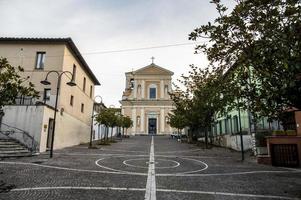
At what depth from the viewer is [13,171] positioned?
9367 millimetres

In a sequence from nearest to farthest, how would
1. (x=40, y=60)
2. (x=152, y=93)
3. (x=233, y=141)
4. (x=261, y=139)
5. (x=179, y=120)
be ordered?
(x=261, y=139), (x=40, y=60), (x=233, y=141), (x=179, y=120), (x=152, y=93)

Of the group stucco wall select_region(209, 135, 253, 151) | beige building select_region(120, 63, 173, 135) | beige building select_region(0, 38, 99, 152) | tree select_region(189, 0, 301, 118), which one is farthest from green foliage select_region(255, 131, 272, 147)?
beige building select_region(120, 63, 173, 135)

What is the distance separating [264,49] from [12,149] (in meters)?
14.9

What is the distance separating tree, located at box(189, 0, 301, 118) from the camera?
229 inches

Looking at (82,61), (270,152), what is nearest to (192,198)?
(270,152)

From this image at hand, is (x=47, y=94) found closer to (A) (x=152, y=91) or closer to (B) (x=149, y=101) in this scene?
(B) (x=149, y=101)

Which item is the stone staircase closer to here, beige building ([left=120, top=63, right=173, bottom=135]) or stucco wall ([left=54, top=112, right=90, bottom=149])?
stucco wall ([left=54, top=112, right=90, bottom=149])

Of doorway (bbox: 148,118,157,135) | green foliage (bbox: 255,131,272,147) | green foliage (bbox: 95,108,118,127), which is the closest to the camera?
green foliage (bbox: 255,131,272,147)

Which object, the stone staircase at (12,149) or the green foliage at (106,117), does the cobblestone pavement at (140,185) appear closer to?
the stone staircase at (12,149)

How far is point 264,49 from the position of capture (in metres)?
6.28

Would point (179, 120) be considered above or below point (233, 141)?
above

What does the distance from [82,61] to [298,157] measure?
21.2m

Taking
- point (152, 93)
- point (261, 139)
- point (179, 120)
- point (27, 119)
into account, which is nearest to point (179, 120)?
point (179, 120)

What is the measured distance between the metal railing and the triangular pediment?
139 ft
